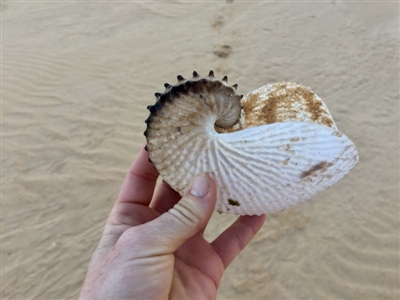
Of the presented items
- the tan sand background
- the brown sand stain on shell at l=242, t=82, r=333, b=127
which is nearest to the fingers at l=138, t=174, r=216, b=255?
the brown sand stain on shell at l=242, t=82, r=333, b=127

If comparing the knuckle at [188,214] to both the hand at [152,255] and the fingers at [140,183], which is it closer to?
the hand at [152,255]

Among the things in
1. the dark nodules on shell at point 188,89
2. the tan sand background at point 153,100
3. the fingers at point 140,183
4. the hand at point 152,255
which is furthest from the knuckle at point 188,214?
the tan sand background at point 153,100

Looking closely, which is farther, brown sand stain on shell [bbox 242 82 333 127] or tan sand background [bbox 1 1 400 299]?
tan sand background [bbox 1 1 400 299]

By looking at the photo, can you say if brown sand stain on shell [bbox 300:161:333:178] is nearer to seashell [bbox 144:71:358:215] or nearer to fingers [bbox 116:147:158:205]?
seashell [bbox 144:71:358:215]

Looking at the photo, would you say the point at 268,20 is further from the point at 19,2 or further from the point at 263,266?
→ the point at 19,2

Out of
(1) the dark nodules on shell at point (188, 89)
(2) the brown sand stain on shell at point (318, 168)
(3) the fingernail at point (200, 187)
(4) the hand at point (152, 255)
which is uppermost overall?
(1) the dark nodules on shell at point (188, 89)

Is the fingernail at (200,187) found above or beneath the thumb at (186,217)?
above

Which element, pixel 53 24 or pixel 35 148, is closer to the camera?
pixel 35 148

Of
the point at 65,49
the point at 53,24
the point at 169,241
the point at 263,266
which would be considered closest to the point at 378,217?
the point at 263,266

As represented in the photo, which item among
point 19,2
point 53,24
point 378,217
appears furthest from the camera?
point 19,2
